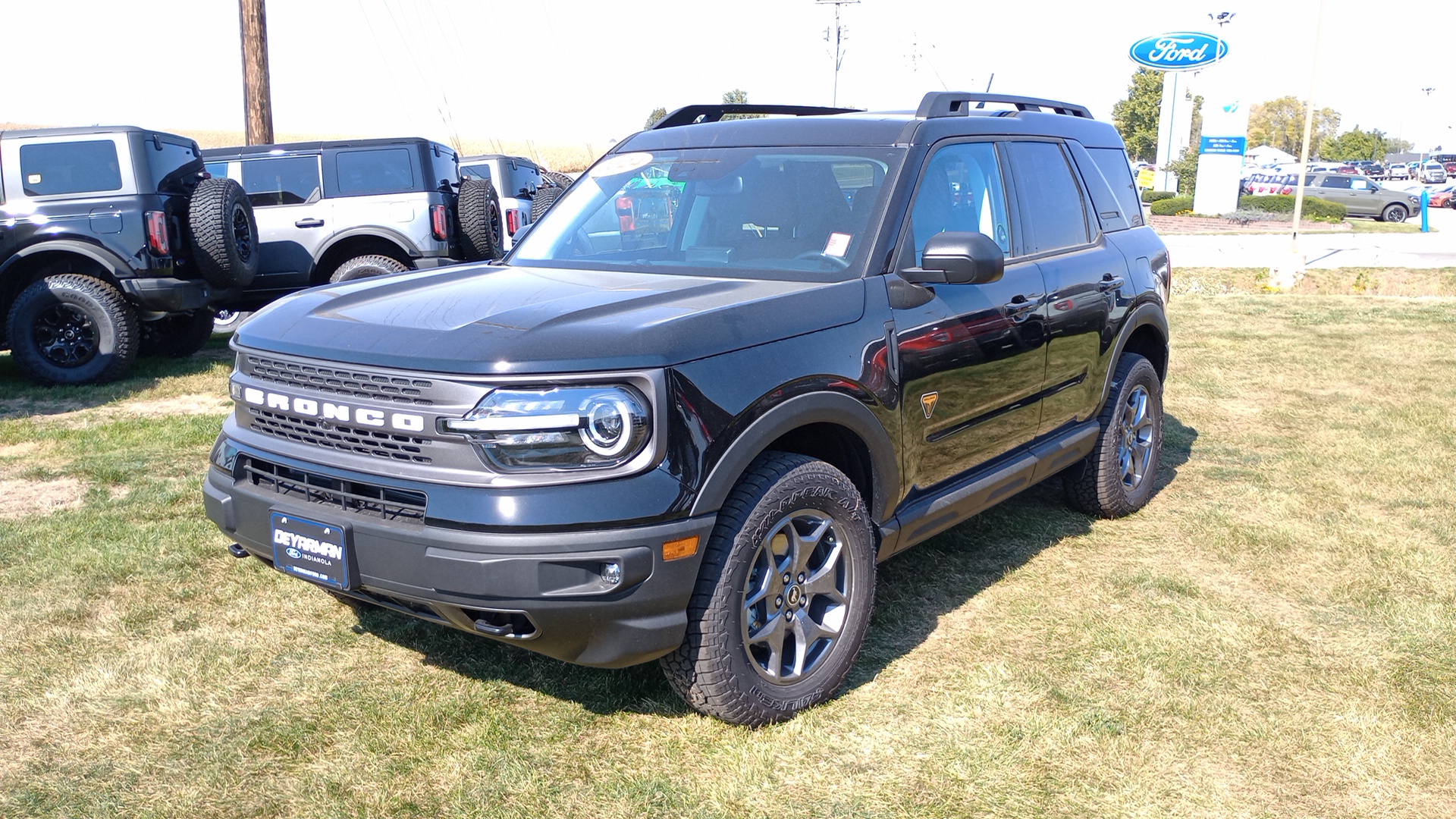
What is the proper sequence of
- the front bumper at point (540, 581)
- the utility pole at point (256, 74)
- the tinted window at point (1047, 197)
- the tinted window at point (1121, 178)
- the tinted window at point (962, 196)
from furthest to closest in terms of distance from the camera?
the utility pole at point (256, 74) → the tinted window at point (1121, 178) → the tinted window at point (1047, 197) → the tinted window at point (962, 196) → the front bumper at point (540, 581)

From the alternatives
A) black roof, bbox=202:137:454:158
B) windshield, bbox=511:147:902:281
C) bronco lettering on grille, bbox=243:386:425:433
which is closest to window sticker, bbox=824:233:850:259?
windshield, bbox=511:147:902:281

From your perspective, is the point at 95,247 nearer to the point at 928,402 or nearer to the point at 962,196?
the point at 962,196

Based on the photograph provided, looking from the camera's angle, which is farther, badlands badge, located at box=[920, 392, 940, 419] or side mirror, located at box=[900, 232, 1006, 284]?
badlands badge, located at box=[920, 392, 940, 419]

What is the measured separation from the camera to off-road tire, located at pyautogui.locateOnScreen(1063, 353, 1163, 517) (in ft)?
17.5

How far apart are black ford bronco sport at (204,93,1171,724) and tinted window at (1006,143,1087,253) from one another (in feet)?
0.10

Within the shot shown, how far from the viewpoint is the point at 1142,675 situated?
3.77 metres

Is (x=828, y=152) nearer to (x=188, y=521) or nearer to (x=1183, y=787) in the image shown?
(x=1183, y=787)

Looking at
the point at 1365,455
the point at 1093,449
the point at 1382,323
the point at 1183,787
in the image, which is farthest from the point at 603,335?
the point at 1382,323

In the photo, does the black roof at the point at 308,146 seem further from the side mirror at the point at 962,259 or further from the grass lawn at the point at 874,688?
the side mirror at the point at 962,259

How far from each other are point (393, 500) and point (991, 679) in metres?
2.09

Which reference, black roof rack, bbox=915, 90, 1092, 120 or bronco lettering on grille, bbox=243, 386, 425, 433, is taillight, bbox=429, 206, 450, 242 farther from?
bronco lettering on grille, bbox=243, 386, 425, 433

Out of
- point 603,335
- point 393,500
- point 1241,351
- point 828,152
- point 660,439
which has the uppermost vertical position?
point 828,152

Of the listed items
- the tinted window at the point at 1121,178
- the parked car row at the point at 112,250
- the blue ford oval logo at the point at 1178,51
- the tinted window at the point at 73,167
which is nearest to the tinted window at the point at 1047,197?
the tinted window at the point at 1121,178

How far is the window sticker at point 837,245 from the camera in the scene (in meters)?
3.75
